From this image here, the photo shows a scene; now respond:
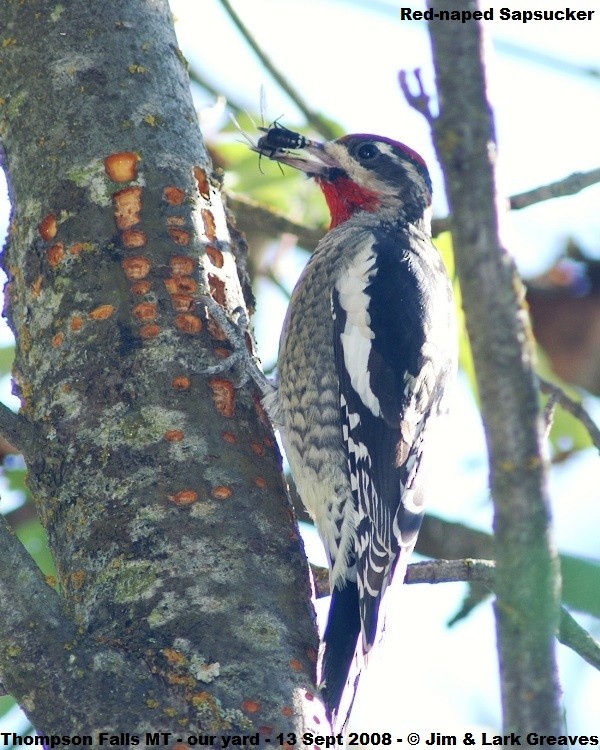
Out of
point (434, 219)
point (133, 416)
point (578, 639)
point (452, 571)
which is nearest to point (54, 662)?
point (133, 416)

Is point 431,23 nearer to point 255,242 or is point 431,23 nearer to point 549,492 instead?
point 549,492

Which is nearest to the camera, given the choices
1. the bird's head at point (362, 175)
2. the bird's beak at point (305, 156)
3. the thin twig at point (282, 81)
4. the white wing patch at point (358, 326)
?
the white wing patch at point (358, 326)

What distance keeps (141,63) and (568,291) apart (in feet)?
8.12

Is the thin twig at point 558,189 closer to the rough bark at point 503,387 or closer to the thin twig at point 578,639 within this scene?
the thin twig at point 578,639

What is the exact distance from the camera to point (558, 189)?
8.54ft

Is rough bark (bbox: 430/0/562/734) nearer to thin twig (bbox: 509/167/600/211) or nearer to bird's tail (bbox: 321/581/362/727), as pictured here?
bird's tail (bbox: 321/581/362/727)

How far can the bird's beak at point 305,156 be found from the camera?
12.1 ft

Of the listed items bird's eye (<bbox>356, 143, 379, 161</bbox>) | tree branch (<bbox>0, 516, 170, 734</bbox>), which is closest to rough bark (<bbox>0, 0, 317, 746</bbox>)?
tree branch (<bbox>0, 516, 170, 734</bbox>)

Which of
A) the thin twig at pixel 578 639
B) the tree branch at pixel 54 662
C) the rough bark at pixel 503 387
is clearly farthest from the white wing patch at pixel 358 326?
the rough bark at pixel 503 387

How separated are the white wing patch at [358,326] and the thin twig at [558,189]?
1.93 feet

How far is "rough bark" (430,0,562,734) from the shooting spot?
3.84 ft

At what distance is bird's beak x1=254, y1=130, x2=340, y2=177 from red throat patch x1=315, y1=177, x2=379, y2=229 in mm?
59

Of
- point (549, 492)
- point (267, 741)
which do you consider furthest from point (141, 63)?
point (549, 492)

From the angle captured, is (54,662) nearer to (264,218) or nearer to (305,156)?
(264,218)
